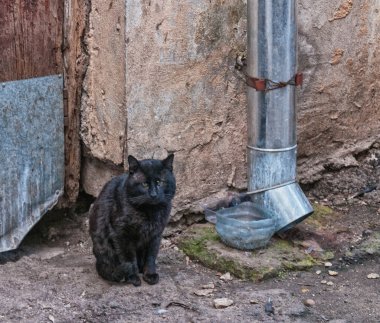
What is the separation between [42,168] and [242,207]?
1.22 metres

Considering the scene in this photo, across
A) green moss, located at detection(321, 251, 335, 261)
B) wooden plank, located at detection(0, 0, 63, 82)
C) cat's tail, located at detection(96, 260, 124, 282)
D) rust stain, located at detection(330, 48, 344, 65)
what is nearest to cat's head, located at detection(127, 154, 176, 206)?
cat's tail, located at detection(96, 260, 124, 282)

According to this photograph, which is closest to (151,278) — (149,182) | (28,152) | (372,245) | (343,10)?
(149,182)

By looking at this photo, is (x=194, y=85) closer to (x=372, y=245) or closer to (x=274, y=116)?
(x=274, y=116)

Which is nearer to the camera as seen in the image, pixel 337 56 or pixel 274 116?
pixel 274 116

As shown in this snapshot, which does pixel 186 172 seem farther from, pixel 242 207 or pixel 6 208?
pixel 6 208

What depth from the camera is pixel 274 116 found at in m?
4.89

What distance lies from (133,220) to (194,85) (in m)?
0.98

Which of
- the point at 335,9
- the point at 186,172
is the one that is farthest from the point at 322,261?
the point at 335,9

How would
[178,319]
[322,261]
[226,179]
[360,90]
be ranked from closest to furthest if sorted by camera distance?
1. [178,319]
2. [322,261]
3. [226,179]
4. [360,90]

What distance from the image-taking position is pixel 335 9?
211 inches

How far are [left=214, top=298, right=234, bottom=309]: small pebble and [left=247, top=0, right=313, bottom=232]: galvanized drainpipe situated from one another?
773mm

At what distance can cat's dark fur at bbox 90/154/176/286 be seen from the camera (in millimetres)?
4270

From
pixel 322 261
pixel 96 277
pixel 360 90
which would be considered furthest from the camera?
pixel 360 90

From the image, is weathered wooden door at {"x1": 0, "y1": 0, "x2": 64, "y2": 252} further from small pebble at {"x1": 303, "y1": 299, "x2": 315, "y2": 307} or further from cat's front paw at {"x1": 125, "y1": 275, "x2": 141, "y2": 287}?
small pebble at {"x1": 303, "y1": 299, "x2": 315, "y2": 307}
